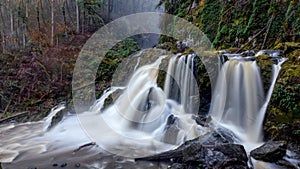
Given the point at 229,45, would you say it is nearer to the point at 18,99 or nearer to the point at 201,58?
the point at 201,58

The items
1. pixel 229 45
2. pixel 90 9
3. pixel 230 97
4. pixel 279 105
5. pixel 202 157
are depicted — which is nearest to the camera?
pixel 202 157

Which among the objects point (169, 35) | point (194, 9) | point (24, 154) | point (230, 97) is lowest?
point (24, 154)

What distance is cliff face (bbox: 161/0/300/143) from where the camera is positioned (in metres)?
5.51

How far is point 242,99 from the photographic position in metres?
6.67

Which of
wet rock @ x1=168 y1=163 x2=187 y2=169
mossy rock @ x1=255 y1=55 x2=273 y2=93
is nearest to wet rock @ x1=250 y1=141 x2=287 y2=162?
wet rock @ x1=168 y1=163 x2=187 y2=169

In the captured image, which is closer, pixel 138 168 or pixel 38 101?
pixel 138 168

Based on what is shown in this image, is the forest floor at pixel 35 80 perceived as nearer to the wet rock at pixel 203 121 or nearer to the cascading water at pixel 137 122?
the cascading water at pixel 137 122

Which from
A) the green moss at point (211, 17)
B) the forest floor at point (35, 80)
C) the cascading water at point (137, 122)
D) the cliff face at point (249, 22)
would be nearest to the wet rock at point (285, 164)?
the cascading water at point (137, 122)

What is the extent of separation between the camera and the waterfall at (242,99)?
6.05 m

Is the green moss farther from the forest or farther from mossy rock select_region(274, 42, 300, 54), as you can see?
mossy rock select_region(274, 42, 300, 54)

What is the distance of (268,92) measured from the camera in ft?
20.7

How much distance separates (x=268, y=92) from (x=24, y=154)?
662 centimetres

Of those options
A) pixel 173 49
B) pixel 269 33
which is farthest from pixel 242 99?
pixel 173 49

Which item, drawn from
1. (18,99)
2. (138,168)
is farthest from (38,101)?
(138,168)
